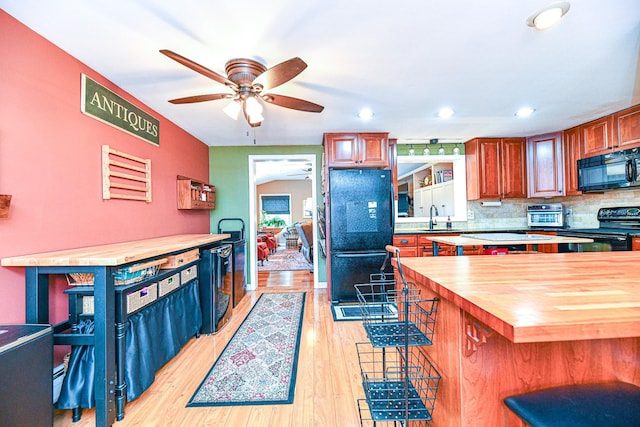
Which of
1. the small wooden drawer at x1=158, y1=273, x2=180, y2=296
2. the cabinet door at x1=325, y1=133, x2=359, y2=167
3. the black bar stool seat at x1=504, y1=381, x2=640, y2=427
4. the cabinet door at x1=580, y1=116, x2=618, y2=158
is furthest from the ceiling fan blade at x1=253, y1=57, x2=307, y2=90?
the cabinet door at x1=580, y1=116, x2=618, y2=158

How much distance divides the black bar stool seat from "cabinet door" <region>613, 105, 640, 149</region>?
348 cm

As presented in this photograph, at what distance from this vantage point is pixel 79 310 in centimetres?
171

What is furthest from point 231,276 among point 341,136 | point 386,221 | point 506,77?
point 506,77

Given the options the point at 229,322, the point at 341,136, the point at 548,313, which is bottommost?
the point at 229,322

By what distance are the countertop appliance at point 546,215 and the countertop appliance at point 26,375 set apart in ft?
17.3

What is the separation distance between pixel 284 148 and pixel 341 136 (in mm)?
1056

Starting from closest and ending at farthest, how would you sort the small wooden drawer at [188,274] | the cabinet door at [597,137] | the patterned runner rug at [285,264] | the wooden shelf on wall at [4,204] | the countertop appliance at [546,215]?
the wooden shelf on wall at [4,204] → the small wooden drawer at [188,274] → the cabinet door at [597,137] → the countertop appliance at [546,215] → the patterned runner rug at [285,264]

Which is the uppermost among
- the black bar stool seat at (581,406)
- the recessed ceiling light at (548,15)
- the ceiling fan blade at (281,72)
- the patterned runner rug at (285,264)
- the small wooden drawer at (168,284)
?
the recessed ceiling light at (548,15)

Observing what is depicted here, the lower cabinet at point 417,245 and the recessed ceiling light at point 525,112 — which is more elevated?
the recessed ceiling light at point 525,112

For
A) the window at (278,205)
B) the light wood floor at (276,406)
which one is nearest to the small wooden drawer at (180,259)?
the light wood floor at (276,406)

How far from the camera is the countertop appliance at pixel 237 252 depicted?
3386mm

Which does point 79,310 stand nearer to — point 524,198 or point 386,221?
point 386,221

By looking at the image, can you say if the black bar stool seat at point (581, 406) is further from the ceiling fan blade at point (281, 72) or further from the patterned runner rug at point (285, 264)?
the patterned runner rug at point (285, 264)

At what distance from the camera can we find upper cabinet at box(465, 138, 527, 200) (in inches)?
160
